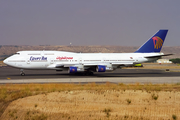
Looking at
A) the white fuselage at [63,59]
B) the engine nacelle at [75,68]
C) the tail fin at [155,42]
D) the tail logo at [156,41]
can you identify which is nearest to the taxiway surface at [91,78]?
the engine nacelle at [75,68]

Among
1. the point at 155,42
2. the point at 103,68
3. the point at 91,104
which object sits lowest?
the point at 91,104

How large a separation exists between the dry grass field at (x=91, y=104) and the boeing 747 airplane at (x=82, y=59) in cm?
1884

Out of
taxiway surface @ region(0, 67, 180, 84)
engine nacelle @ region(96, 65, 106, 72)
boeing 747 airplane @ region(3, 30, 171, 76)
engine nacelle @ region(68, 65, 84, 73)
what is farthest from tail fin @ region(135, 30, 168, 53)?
engine nacelle @ region(68, 65, 84, 73)

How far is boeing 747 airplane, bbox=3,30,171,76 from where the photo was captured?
4144 centimetres

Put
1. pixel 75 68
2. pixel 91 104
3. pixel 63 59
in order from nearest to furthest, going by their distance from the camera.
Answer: pixel 91 104
pixel 75 68
pixel 63 59

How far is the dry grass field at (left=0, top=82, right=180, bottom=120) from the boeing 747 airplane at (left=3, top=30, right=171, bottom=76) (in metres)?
18.8

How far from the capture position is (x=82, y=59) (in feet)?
145

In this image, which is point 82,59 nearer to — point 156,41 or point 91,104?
point 156,41

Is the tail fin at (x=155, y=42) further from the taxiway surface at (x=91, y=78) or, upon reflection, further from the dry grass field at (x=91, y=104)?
the dry grass field at (x=91, y=104)

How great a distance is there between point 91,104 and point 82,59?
2408 centimetres

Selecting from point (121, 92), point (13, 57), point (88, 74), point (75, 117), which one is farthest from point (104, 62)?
point (75, 117)

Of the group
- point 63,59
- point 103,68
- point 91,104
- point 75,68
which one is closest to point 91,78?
point 103,68

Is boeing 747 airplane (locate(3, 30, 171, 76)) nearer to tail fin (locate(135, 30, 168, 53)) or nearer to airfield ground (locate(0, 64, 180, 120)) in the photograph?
tail fin (locate(135, 30, 168, 53))

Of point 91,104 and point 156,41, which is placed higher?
point 156,41
